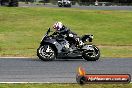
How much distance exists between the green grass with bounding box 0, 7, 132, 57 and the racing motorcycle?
2.90m

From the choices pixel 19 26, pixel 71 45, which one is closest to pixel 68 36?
pixel 71 45

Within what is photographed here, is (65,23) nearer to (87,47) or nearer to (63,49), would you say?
(63,49)

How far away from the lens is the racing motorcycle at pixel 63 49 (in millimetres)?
18609

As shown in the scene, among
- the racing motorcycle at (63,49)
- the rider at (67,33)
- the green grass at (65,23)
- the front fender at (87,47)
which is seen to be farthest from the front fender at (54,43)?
the green grass at (65,23)

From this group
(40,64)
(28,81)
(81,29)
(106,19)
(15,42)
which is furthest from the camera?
(106,19)

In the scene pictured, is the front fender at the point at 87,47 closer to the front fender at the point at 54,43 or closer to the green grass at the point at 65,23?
the front fender at the point at 54,43

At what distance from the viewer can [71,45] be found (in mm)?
18969

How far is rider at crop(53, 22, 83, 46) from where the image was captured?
61.1 ft

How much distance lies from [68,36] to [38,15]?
26.3 meters

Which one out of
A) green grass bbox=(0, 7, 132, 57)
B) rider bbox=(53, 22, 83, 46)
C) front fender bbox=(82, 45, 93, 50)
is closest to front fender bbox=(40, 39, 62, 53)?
rider bbox=(53, 22, 83, 46)

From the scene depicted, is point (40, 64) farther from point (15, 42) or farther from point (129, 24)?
point (129, 24)

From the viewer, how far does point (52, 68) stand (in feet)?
54.0

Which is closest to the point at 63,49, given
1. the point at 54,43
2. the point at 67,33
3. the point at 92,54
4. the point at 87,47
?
the point at 54,43

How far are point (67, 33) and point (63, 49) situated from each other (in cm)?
66
